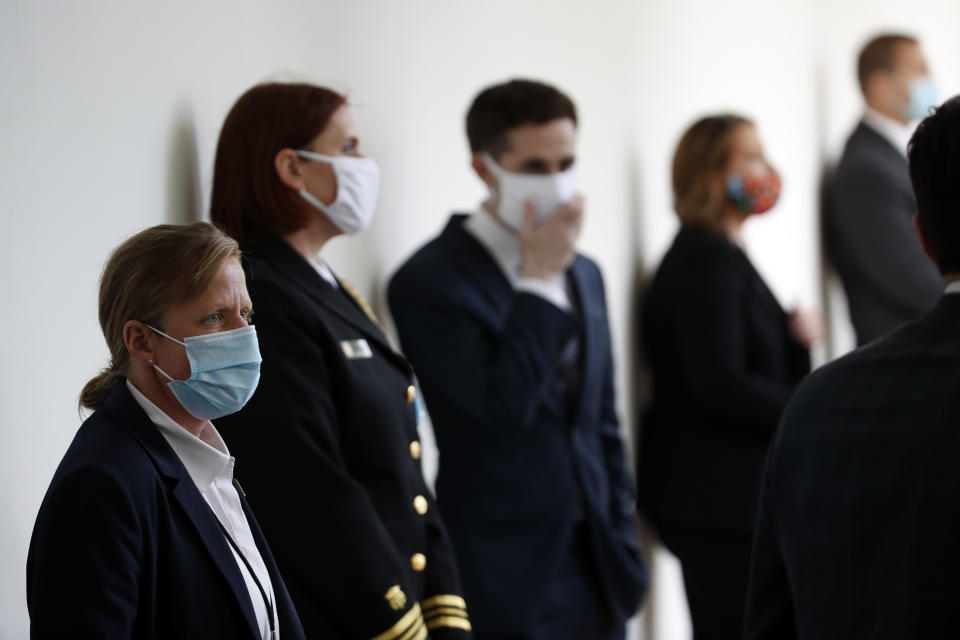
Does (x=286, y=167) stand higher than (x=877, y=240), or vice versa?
(x=286, y=167)

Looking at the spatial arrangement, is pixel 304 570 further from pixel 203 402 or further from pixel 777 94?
pixel 777 94

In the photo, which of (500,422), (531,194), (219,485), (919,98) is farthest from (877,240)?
(219,485)

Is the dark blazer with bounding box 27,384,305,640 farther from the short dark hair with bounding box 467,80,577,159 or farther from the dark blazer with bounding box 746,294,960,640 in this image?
the short dark hair with bounding box 467,80,577,159

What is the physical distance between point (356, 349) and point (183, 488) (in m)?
0.71

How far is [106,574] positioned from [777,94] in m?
4.07

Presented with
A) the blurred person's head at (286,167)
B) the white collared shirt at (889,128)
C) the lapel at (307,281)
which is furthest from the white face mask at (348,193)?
the white collared shirt at (889,128)

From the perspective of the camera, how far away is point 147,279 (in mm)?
1493

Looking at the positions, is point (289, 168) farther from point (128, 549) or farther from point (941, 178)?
point (941, 178)

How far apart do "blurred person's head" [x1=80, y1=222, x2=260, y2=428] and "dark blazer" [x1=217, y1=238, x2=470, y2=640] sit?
0.40 meters

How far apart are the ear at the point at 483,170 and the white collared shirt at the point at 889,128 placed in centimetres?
205

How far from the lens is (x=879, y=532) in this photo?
1562 millimetres

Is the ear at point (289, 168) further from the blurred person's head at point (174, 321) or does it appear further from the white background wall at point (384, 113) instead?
the blurred person's head at point (174, 321)

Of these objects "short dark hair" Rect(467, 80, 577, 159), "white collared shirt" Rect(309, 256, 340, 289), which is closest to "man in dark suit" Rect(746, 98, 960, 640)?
"white collared shirt" Rect(309, 256, 340, 289)

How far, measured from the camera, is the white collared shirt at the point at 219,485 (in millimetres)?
1517
